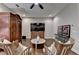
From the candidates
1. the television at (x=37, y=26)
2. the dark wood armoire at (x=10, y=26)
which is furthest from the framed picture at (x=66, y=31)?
the dark wood armoire at (x=10, y=26)

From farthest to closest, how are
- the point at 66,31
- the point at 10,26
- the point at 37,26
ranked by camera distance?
1. the point at 66,31
2. the point at 37,26
3. the point at 10,26

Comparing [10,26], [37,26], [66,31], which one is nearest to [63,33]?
[66,31]

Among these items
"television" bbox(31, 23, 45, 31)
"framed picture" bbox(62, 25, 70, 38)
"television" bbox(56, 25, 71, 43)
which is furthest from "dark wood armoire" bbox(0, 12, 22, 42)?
"framed picture" bbox(62, 25, 70, 38)

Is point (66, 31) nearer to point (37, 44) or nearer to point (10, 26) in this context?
point (37, 44)

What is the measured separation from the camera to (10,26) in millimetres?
Result: 1912

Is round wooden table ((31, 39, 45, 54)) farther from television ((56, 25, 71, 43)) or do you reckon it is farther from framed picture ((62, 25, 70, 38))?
framed picture ((62, 25, 70, 38))

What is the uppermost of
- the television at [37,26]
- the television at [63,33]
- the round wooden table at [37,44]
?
the television at [37,26]

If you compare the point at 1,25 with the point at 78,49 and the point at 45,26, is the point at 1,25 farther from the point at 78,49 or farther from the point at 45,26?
the point at 78,49

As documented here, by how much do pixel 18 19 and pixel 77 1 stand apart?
0.99 metres

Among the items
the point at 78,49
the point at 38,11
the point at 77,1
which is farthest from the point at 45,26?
the point at 77,1

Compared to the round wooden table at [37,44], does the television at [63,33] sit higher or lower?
higher

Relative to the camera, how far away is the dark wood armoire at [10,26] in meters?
1.84

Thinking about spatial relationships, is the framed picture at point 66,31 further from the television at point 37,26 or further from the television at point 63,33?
the television at point 37,26

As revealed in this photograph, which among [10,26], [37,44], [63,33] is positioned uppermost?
[10,26]
